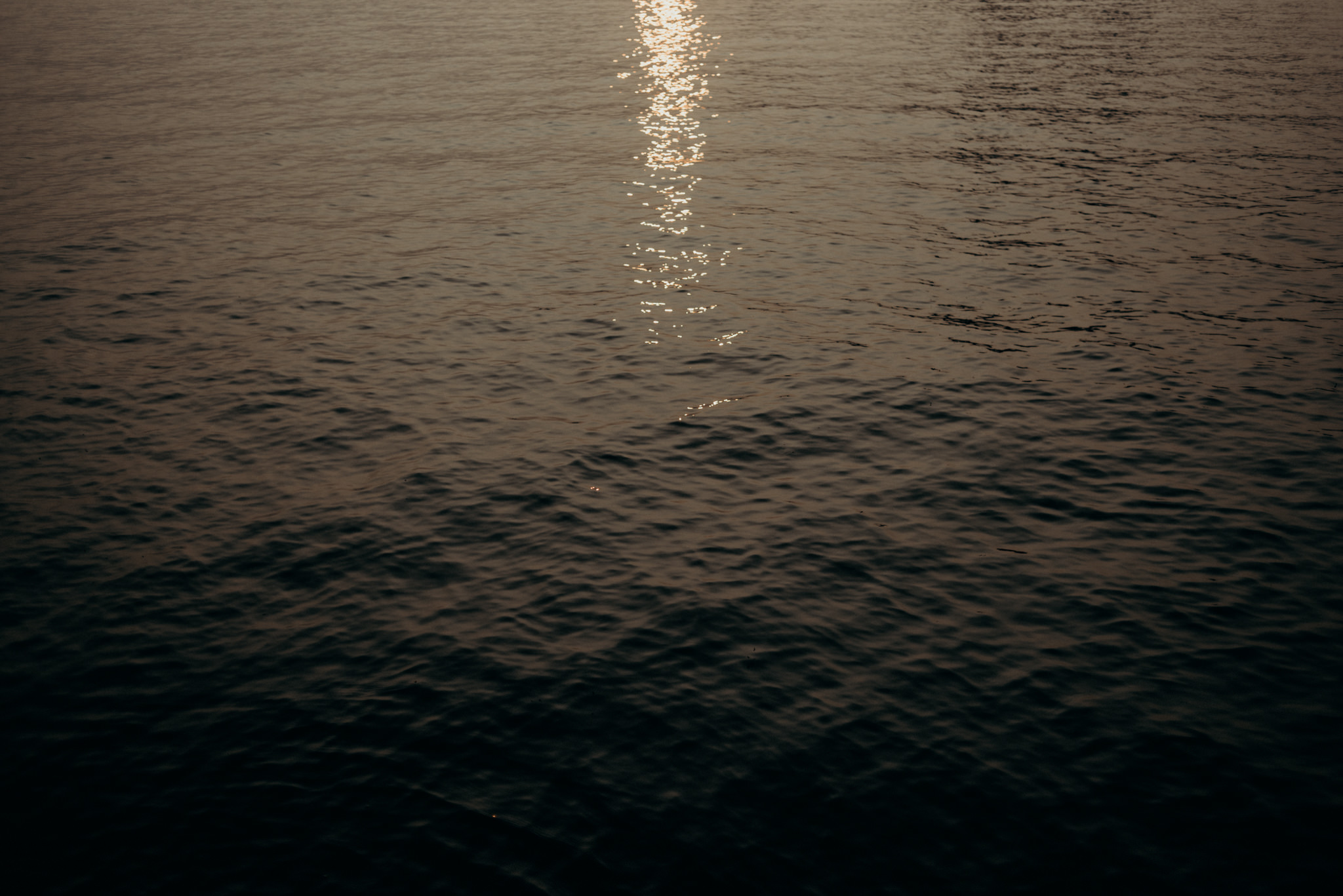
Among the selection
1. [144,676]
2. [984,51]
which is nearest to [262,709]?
[144,676]

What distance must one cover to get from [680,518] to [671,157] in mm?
36786

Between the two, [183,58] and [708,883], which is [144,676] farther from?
[183,58]

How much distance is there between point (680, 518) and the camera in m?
25.7

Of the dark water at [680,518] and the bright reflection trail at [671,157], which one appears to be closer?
the dark water at [680,518]

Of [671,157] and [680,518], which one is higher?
[671,157]

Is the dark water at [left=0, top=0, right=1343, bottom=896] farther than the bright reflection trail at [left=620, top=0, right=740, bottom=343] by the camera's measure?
No

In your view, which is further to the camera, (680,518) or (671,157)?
(671,157)

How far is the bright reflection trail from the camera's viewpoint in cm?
4109

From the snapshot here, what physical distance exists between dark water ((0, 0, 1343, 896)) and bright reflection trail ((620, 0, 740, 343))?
0.45 metres

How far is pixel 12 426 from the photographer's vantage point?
3003 cm

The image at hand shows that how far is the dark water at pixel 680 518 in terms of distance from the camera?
1722 centimetres

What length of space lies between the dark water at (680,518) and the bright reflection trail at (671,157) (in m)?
0.45

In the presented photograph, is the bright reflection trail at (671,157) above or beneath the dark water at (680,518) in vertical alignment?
above

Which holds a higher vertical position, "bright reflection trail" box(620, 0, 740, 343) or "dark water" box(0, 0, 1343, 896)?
"bright reflection trail" box(620, 0, 740, 343)
